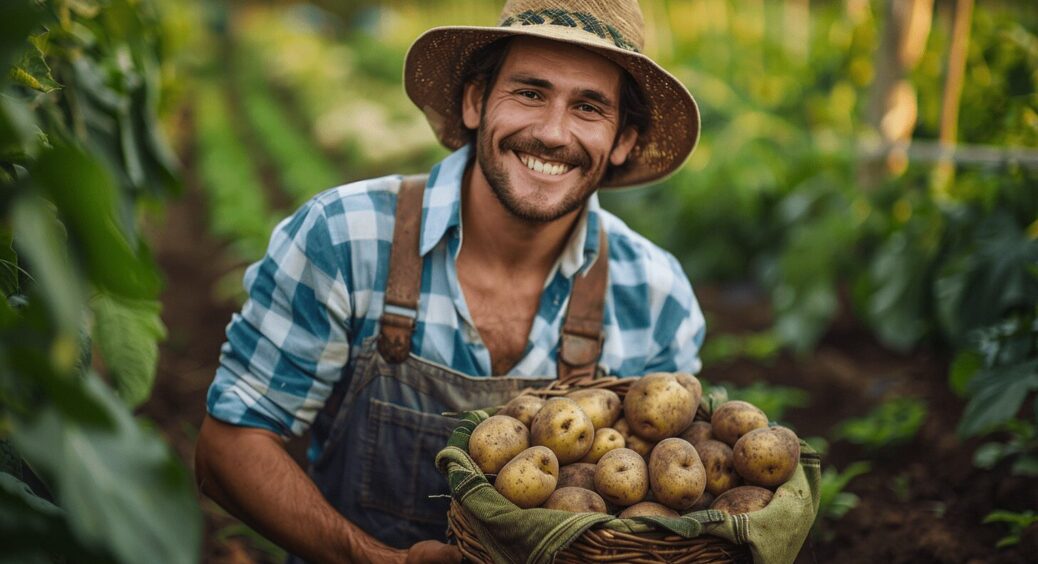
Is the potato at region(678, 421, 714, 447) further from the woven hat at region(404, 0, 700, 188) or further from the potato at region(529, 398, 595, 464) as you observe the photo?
the woven hat at region(404, 0, 700, 188)

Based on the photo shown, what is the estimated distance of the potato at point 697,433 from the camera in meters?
2.14

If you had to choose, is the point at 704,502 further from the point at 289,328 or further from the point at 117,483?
the point at 117,483

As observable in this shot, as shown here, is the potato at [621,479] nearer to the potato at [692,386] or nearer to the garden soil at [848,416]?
the potato at [692,386]

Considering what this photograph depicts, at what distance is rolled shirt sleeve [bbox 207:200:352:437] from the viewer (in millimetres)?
2250

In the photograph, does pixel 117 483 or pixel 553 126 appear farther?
pixel 553 126

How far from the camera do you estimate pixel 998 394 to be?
2.74m

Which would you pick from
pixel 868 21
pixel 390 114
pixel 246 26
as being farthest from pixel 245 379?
pixel 246 26

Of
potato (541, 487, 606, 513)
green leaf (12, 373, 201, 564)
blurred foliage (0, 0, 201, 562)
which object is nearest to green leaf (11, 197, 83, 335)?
blurred foliage (0, 0, 201, 562)

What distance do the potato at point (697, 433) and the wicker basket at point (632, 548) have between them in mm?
355

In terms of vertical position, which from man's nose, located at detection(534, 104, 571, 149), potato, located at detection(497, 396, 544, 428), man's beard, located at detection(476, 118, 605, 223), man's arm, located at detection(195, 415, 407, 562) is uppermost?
man's nose, located at detection(534, 104, 571, 149)

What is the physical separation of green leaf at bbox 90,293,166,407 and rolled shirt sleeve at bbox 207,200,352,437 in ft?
0.62

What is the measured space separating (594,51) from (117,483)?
1643mm

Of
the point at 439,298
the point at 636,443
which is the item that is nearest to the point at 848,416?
the point at 636,443

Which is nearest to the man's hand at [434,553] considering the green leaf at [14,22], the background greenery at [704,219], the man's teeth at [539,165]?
the background greenery at [704,219]
